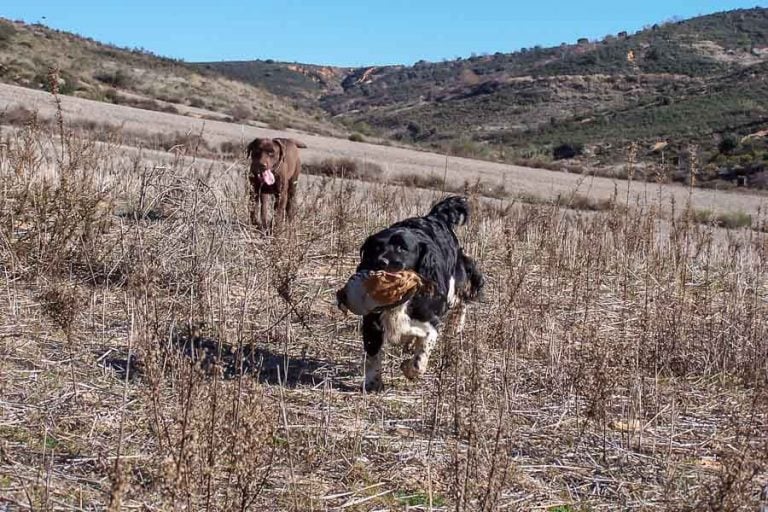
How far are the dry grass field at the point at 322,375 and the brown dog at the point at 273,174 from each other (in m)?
0.91

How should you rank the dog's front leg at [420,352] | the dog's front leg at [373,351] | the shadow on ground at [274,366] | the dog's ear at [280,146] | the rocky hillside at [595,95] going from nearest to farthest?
1. the shadow on ground at [274,366]
2. the dog's front leg at [373,351]
3. the dog's front leg at [420,352]
4. the dog's ear at [280,146]
5. the rocky hillside at [595,95]

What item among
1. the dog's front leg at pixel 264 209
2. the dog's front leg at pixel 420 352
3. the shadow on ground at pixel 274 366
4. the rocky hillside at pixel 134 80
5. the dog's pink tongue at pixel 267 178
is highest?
the rocky hillside at pixel 134 80

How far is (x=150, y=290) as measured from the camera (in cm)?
362

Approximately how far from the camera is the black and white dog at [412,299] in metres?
5.30

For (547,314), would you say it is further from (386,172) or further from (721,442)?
(386,172)

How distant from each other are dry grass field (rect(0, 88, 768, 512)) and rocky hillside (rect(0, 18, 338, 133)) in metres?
26.7

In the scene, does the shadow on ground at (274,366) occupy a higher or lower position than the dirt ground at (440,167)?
lower

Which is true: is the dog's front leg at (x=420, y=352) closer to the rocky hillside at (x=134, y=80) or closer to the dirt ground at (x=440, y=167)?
the dirt ground at (x=440, y=167)

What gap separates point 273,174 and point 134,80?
36269 millimetres

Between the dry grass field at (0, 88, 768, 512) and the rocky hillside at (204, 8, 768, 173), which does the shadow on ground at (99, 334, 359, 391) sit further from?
the rocky hillside at (204, 8, 768, 173)

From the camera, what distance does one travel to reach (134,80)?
43.8 metres

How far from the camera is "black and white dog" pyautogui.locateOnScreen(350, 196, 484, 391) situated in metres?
5.30

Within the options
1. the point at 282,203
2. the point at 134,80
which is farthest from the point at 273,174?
the point at 134,80

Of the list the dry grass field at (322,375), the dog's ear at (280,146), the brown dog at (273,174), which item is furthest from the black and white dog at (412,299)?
the dog's ear at (280,146)
